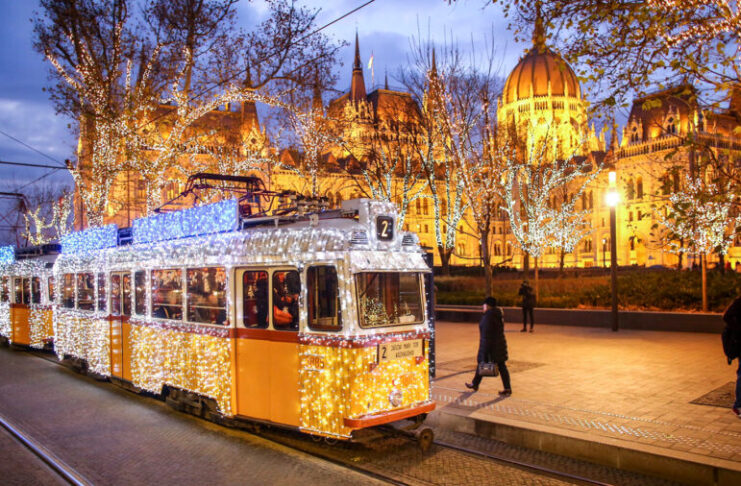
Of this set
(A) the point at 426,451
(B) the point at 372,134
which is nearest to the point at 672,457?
(A) the point at 426,451

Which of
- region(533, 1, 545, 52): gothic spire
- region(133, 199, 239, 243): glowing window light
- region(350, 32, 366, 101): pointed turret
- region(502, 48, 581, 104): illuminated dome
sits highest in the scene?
region(350, 32, 366, 101): pointed turret

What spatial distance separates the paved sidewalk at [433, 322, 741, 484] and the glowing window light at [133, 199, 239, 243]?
4.54 m

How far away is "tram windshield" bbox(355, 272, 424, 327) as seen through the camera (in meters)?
7.17

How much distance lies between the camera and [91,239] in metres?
13.8

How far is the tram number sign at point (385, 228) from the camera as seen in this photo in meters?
7.63

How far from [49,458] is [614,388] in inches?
356

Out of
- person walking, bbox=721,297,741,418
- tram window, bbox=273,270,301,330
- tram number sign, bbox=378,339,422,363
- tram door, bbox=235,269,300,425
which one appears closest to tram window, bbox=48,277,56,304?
tram door, bbox=235,269,300,425

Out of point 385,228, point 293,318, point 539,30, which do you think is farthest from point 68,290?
point 539,30

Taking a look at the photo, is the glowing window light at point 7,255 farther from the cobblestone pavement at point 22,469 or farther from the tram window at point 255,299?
the tram window at point 255,299

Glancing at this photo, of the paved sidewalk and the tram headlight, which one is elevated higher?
the tram headlight

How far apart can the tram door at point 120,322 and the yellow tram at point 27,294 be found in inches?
204

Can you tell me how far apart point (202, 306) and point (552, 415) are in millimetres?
5543

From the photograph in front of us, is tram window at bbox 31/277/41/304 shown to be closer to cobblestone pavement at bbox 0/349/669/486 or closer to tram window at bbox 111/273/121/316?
tram window at bbox 111/273/121/316

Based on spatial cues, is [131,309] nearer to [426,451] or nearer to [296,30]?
[426,451]
